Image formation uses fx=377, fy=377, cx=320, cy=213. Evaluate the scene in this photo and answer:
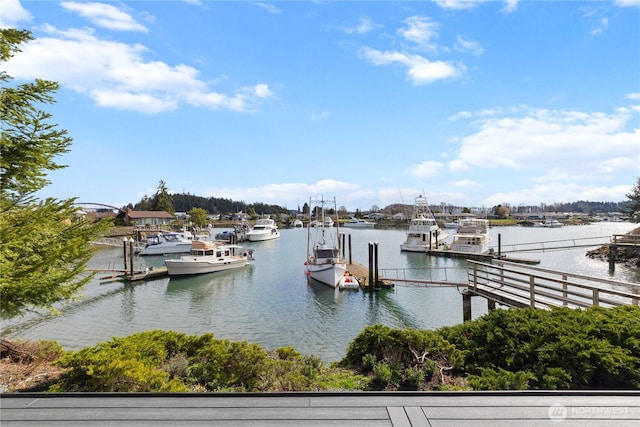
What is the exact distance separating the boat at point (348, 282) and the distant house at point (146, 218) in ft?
228

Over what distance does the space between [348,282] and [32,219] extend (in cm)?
1893

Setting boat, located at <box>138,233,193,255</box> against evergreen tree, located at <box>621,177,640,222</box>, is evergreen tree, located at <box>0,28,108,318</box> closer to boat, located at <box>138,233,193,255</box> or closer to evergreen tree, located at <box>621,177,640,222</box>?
boat, located at <box>138,233,193,255</box>

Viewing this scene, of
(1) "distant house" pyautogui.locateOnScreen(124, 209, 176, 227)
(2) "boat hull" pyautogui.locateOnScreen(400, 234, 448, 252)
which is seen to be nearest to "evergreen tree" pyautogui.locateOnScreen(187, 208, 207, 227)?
(1) "distant house" pyautogui.locateOnScreen(124, 209, 176, 227)

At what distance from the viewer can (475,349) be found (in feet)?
20.5

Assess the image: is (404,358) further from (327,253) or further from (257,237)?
(257,237)

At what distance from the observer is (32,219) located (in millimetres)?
5887

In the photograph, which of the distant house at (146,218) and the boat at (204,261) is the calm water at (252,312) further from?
the distant house at (146,218)

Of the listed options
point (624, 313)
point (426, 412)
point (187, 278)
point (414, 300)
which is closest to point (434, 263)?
point (414, 300)

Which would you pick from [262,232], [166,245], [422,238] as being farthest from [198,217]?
[422,238]

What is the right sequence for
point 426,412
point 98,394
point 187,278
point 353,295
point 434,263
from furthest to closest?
1. point 434,263
2. point 187,278
3. point 353,295
4. point 98,394
5. point 426,412

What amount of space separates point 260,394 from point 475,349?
3.77 meters

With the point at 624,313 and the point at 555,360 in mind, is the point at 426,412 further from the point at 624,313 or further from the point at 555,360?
the point at 624,313

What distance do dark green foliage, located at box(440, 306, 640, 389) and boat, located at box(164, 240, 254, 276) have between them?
84.2 feet

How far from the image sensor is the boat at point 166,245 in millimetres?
45062
